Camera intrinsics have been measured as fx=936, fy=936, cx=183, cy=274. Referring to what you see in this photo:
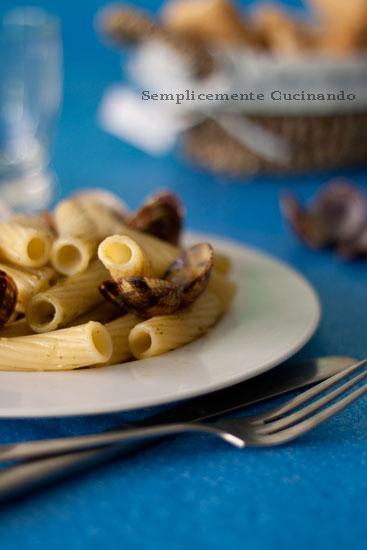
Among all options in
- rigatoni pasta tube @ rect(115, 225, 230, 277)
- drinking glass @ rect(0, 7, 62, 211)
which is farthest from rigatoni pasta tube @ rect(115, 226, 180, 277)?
drinking glass @ rect(0, 7, 62, 211)

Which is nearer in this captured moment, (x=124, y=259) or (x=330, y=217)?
(x=124, y=259)

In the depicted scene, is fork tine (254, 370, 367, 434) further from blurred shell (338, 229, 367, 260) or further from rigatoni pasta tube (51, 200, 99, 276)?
blurred shell (338, 229, 367, 260)

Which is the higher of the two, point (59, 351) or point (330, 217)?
point (59, 351)

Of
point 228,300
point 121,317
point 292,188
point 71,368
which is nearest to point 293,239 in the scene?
point 292,188

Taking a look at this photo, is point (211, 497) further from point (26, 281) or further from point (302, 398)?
point (26, 281)

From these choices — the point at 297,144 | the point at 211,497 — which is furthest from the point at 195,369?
the point at 297,144

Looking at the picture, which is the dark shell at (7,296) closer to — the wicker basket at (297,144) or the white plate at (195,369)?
the white plate at (195,369)
